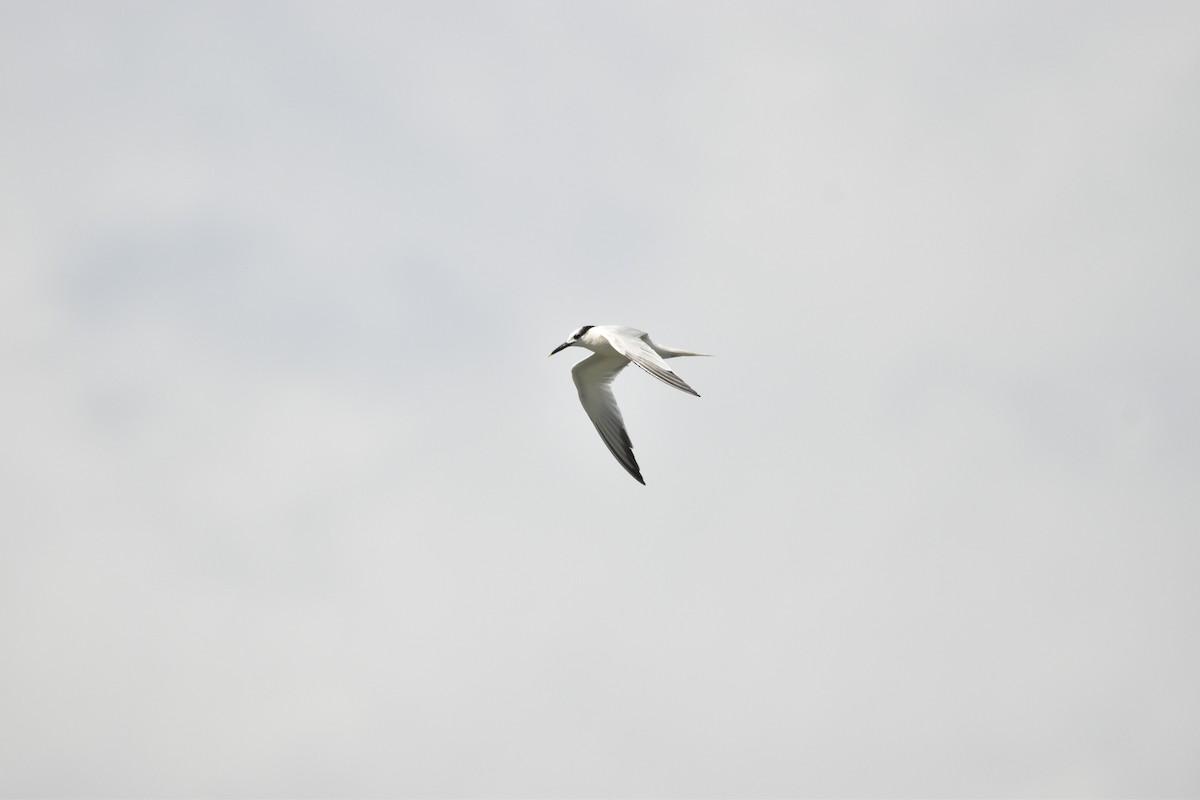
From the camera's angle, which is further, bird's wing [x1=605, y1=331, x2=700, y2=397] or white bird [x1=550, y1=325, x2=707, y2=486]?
white bird [x1=550, y1=325, x2=707, y2=486]

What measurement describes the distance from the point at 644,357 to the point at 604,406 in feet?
13.9

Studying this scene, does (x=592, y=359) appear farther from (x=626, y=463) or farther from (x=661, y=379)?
(x=661, y=379)

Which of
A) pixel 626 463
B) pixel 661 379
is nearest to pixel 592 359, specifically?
pixel 626 463

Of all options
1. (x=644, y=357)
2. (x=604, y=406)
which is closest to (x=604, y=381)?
(x=604, y=406)

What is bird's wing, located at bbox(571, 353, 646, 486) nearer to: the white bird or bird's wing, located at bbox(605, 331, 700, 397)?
the white bird

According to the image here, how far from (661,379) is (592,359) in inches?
198

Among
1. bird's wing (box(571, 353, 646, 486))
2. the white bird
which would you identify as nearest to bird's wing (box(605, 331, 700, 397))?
the white bird

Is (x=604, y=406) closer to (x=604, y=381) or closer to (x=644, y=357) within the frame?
(x=604, y=381)

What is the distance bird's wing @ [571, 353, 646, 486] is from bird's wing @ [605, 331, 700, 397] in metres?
1.82

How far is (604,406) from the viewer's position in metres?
19.9

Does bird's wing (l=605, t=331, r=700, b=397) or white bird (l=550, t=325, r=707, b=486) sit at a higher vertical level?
white bird (l=550, t=325, r=707, b=486)

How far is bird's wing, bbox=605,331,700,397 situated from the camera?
1430cm

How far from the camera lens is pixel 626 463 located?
19688 millimetres

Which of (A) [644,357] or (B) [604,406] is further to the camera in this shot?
(B) [604,406]
